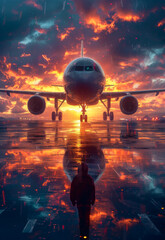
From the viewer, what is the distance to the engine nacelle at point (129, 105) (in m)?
24.1

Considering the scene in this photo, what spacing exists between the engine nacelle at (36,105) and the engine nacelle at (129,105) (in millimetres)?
8250

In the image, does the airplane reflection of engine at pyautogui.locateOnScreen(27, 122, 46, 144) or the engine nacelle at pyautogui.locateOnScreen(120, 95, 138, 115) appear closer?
the airplane reflection of engine at pyautogui.locateOnScreen(27, 122, 46, 144)

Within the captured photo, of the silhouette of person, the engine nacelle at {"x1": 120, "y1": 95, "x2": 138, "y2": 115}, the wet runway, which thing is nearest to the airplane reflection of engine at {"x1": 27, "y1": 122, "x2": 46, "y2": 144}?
the wet runway

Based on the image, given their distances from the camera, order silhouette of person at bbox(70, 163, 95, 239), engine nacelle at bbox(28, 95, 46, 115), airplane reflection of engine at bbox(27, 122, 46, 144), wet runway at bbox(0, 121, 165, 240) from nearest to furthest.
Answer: wet runway at bbox(0, 121, 165, 240) < silhouette of person at bbox(70, 163, 95, 239) < airplane reflection of engine at bbox(27, 122, 46, 144) < engine nacelle at bbox(28, 95, 46, 115)

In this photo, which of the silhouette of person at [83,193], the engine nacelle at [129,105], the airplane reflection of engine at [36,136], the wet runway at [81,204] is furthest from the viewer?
the engine nacelle at [129,105]

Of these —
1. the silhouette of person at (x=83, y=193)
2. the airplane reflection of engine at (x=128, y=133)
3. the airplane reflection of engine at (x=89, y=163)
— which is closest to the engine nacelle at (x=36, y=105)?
the airplane reflection of engine at (x=128, y=133)

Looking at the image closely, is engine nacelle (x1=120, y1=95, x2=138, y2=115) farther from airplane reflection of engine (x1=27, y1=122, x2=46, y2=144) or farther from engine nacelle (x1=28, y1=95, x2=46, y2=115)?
airplane reflection of engine (x1=27, y1=122, x2=46, y2=144)

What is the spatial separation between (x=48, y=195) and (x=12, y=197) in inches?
23.6

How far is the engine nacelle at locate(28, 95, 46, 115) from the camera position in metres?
23.9

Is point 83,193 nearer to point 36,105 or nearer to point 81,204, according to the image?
point 81,204

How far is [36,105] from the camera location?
24047mm

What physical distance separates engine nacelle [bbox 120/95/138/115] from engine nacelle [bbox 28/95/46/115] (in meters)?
8.25

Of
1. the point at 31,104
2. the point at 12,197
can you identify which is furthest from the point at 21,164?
the point at 31,104

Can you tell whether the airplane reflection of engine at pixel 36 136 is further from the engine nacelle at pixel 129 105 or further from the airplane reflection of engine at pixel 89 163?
the engine nacelle at pixel 129 105
